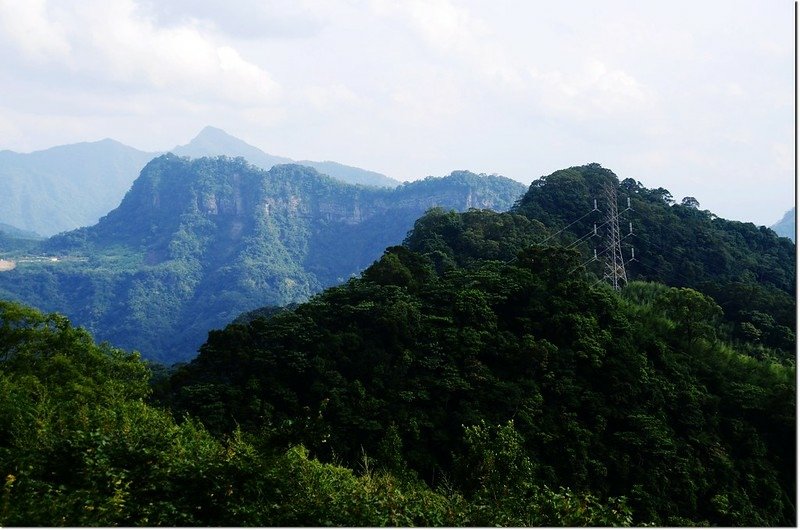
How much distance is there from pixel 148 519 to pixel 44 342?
9.68 meters

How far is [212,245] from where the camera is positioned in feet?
446

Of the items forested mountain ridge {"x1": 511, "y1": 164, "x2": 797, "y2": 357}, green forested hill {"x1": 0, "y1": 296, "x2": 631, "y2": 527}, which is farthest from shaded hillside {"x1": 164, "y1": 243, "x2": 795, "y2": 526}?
forested mountain ridge {"x1": 511, "y1": 164, "x2": 797, "y2": 357}

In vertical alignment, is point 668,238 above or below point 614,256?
above

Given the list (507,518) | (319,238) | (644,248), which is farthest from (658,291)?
(319,238)

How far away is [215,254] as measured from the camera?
436ft

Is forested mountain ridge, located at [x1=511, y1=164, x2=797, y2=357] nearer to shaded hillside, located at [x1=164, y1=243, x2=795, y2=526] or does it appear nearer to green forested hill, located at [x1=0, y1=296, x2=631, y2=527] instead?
shaded hillside, located at [x1=164, y1=243, x2=795, y2=526]

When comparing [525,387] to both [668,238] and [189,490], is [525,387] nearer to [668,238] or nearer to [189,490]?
[189,490]

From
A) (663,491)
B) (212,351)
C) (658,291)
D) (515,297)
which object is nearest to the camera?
(663,491)

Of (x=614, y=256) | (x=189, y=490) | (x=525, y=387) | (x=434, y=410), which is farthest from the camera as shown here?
(x=614, y=256)

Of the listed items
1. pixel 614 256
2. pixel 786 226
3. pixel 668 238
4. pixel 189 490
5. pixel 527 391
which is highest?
pixel 786 226

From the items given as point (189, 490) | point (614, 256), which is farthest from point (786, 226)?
point (189, 490)

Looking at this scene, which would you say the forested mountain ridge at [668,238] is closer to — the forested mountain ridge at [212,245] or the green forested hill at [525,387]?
the green forested hill at [525,387]

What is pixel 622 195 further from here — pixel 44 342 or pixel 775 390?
pixel 44 342

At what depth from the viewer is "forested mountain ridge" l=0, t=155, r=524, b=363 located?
105m
